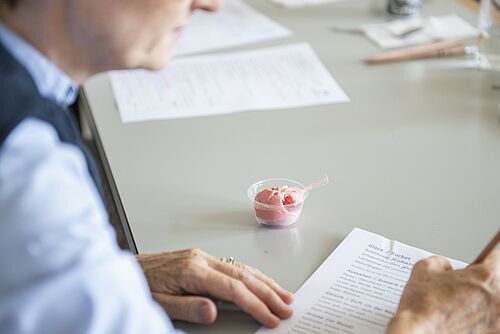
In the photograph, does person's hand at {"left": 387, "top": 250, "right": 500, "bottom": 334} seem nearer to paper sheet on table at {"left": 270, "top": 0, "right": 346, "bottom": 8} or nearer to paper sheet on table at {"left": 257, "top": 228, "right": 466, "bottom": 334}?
paper sheet on table at {"left": 257, "top": 228, "right": 466, "bottom": 334}

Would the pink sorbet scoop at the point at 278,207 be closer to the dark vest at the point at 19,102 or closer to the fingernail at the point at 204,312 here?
the fingernail at the point at 204,312

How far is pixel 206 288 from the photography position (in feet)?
3.58

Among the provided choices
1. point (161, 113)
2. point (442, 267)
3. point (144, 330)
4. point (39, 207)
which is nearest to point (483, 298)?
point (442, 267)

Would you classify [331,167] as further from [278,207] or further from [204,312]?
[204,312]

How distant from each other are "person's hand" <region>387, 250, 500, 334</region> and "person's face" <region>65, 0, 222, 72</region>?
0.45 meters

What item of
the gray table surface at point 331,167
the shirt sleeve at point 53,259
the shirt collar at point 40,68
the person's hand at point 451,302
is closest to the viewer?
the shirt sleeve at point 53,259

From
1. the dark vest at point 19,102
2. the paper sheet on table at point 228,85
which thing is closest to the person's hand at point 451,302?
the dark vest at point 19,102

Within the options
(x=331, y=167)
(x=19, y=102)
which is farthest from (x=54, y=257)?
(x=331, y=167)

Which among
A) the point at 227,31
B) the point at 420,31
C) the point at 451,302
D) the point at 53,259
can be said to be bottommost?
the point at 227,31

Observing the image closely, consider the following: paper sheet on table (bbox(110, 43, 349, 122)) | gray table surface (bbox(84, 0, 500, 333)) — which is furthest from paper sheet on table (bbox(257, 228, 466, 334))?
paper sheet on table (bbox(110, 43, 349, 122))

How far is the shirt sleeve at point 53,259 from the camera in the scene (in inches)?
29.5

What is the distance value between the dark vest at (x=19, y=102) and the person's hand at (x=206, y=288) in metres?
0.31

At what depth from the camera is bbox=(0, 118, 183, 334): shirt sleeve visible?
29.5 inches

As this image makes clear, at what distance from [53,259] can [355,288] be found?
1.68 ft
